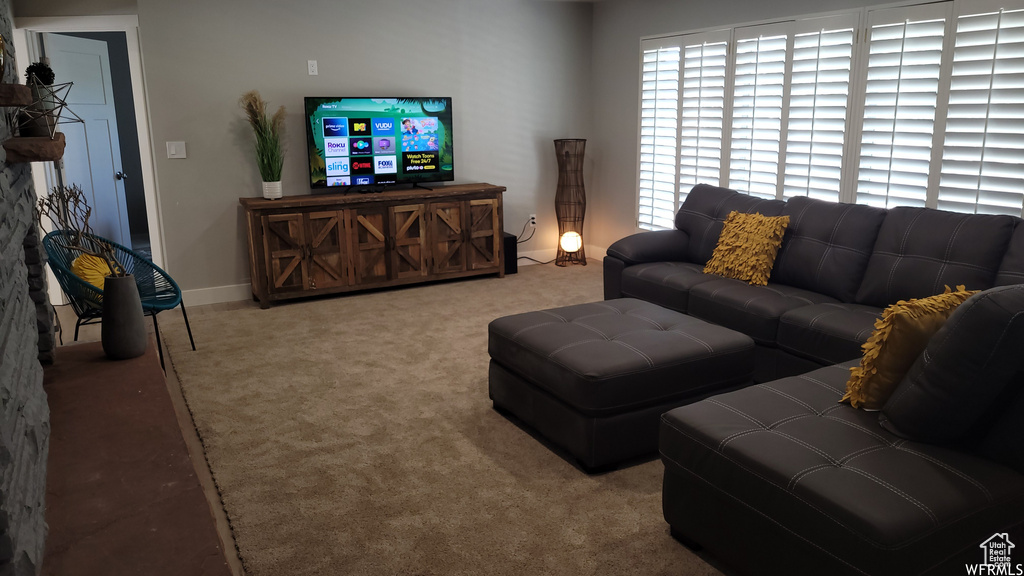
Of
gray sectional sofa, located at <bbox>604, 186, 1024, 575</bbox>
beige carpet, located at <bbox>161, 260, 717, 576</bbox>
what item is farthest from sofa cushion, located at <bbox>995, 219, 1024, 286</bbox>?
beige carpet, located at <bbox>161, 260, 717, 576</bbox>

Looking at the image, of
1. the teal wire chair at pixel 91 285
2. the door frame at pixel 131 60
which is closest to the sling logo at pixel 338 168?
the door frame at pixel 131 60

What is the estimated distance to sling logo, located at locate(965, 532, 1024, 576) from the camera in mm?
1891

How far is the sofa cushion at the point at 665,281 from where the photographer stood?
4.07 m

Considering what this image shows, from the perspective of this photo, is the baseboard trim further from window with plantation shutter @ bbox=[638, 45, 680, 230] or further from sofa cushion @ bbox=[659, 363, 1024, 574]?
sofa cushion @ bbox=[659, 363, 1024, 574]

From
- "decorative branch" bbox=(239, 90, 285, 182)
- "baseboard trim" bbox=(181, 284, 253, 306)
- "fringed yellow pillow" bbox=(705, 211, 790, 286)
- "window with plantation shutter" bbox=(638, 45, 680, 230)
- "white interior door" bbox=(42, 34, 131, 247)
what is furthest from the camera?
"white interior door" bbox=(42, 34, 131, 247)

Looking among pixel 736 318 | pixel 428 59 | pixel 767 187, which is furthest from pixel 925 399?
pixel 428 59

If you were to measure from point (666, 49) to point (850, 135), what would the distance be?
1.90 m

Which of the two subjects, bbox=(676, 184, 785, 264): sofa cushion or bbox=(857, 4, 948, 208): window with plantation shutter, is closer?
bbox=(857, 4, 948, 208): window with plantation shutter

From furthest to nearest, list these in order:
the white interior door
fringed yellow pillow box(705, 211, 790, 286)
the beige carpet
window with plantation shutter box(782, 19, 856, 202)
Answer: the white interior door → window with plantation shutter box(782, 19, 856, 202) → fringed yellow pillow box(705, 211, 790, 286) → the beige carpet

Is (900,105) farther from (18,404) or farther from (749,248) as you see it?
(18,404)

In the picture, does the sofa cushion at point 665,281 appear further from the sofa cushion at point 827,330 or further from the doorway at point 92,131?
the doorway at point 92,131

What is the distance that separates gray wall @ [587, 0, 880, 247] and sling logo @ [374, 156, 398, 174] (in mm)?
2043

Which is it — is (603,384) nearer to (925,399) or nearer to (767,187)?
(925,399)

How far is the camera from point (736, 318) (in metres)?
3.68
